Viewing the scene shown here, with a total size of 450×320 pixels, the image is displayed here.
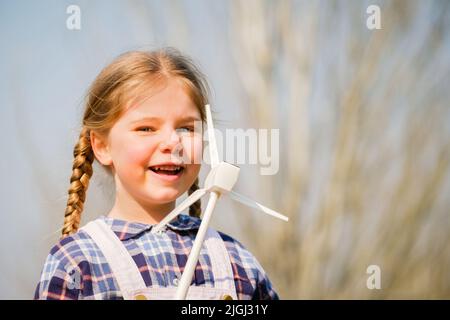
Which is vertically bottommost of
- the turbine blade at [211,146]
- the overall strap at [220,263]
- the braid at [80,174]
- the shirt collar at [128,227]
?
the overall strap at [220,263]

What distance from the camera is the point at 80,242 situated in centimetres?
76

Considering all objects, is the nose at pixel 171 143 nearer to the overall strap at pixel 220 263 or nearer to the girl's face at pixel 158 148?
the girl's face at pixel 158 148

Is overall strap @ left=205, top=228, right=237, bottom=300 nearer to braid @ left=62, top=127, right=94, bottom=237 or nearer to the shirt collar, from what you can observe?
the shirt collar

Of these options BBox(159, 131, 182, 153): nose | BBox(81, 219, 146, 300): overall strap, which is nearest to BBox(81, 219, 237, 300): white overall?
BBox(81, 219, 146, 300): overall strap

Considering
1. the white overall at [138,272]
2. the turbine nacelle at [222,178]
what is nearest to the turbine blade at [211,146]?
the turbine nacelle at [222,178]

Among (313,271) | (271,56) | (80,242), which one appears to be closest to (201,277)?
(80,242)

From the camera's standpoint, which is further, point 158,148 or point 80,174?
point 80,174

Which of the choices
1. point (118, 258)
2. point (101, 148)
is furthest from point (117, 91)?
point (118, 258)

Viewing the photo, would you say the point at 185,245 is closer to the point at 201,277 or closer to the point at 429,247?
the point at 201,277

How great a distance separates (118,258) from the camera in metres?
0.76

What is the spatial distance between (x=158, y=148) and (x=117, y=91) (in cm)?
10

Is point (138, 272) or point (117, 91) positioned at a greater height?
point (117, 91)

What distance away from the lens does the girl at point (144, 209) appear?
75 centimetres

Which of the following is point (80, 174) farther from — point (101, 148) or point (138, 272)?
point (138, 272)
